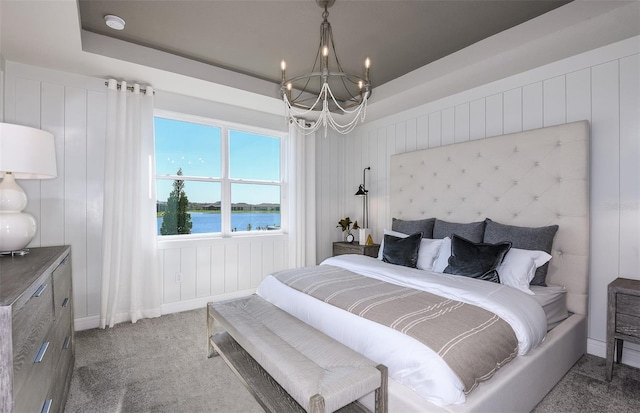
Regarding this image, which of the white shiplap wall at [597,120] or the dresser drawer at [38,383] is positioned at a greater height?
the white shiplap wall at [597,120]

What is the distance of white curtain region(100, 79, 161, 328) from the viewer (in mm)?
3086

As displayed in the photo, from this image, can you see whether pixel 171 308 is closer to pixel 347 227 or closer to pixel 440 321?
pixel 347 227

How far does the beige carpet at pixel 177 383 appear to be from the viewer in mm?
1875

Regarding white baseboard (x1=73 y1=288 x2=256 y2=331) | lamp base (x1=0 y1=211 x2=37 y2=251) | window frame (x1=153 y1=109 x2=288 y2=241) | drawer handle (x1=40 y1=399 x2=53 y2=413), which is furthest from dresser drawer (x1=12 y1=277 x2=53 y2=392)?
window frame (x1=153 y1=109 x2=288 y2=241)

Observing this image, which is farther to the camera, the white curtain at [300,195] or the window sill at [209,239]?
the white curtain at [300,195]

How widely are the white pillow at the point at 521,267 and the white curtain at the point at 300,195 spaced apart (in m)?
2.58

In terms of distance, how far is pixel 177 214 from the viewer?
12.2ft

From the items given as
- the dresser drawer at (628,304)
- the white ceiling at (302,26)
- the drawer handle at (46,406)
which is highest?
the white ceiling at (302,26)

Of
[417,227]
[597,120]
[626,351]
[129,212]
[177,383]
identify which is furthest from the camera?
[417,227]

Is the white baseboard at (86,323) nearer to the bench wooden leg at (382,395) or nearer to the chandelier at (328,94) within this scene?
the chandelier at (328,94)

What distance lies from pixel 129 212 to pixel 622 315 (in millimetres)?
4167

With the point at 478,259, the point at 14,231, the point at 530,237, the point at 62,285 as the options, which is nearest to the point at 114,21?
the point at 14,231

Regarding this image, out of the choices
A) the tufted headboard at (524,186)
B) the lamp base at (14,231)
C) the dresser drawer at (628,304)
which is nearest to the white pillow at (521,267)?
the tufted headboard at (524,186)

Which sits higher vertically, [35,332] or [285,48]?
[285,48]
